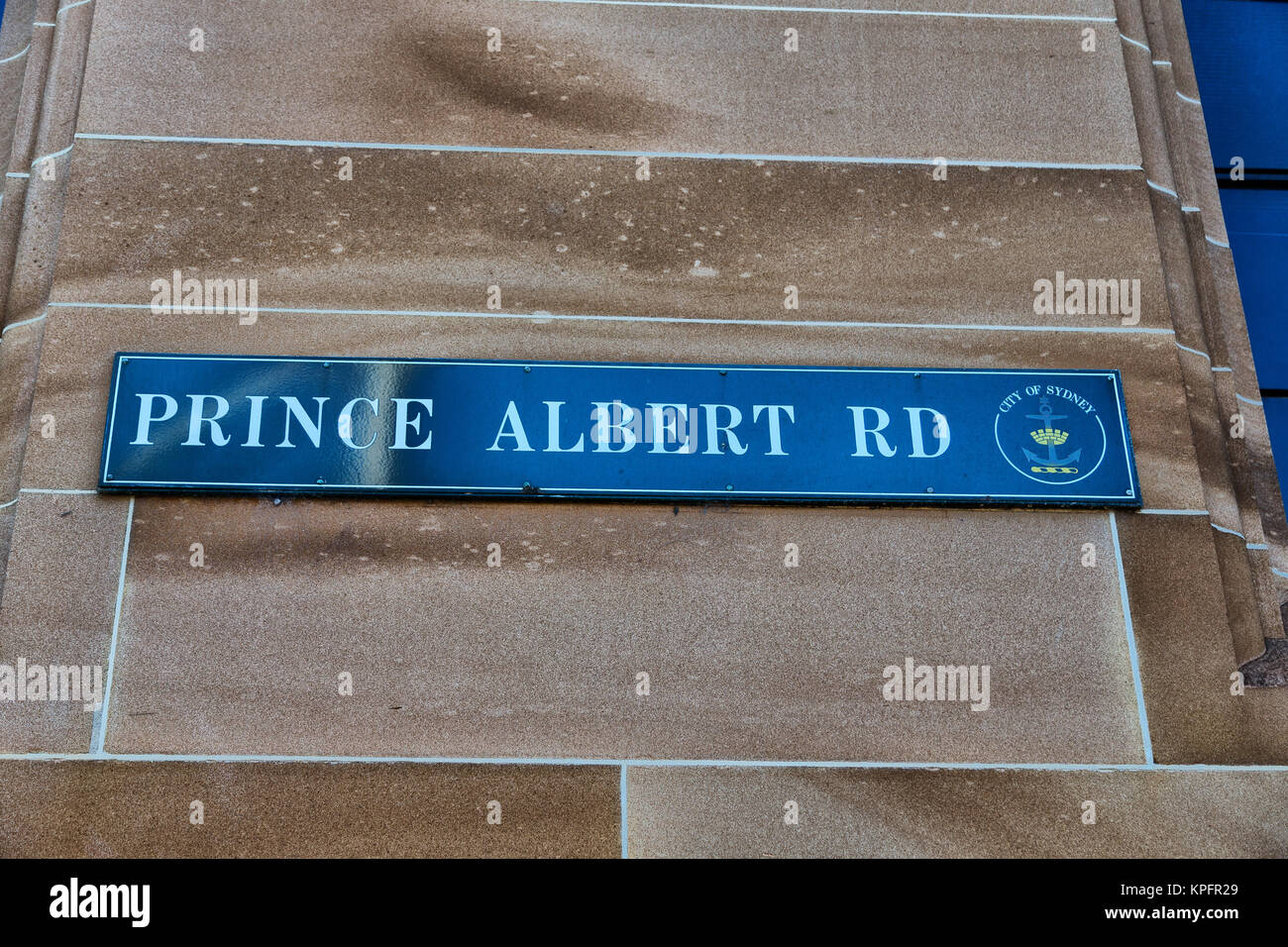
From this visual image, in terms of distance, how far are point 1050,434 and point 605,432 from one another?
5.93 ft

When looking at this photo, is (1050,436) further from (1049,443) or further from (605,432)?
(605,432)

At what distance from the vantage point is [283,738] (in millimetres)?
4793

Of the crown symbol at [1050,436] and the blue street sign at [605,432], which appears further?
the crown symbol at [1050,436]

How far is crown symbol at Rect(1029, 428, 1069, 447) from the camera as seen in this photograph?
5.33 m

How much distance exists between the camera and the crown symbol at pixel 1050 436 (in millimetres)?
5328

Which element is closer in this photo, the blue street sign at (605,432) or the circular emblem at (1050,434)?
the blue street sign at (605,432)

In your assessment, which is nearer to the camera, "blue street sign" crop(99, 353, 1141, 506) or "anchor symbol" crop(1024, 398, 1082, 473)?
"blue street sign" crop(99, 353, 1141, 506)

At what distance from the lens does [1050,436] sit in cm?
534

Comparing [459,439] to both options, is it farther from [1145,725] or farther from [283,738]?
[1145,725]

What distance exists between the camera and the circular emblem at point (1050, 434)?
208 inches

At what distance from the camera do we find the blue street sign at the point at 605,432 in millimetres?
5125

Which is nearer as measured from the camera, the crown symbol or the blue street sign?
the blue street sign

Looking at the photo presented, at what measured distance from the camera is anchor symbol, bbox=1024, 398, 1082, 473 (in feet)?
17.4

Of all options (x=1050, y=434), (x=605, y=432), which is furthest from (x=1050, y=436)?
(x=605, y=432)
